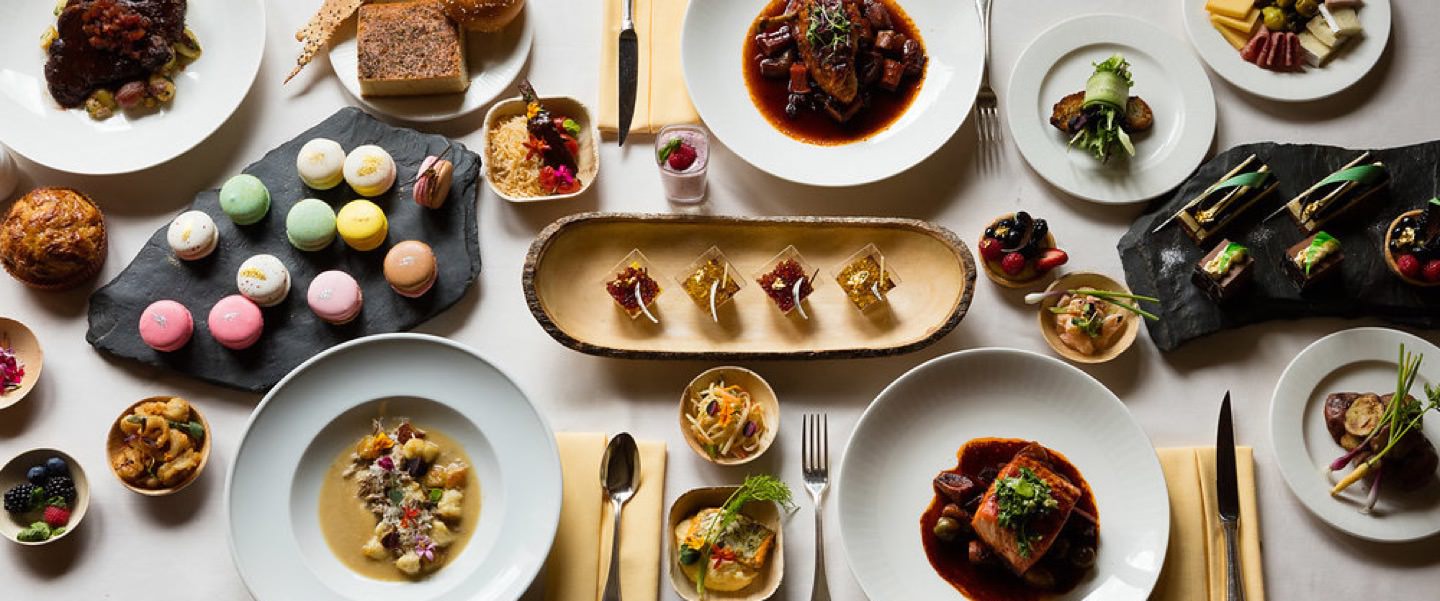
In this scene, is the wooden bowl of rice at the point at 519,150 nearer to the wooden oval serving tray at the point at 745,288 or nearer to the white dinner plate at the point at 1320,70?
the wooden oval serving tray at the point at 745,288

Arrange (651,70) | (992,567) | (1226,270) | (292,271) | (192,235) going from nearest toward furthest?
(992,567) → (1226,270) → (192,235) → (292,271) → (651,70)

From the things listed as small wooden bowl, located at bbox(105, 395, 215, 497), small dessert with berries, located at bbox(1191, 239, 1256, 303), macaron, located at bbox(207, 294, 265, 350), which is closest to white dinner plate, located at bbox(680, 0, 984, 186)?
small dessert with berries, located at bbox(1191, 239, 1256, 303)

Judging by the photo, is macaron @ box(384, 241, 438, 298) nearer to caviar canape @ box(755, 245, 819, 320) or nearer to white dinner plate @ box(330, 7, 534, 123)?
white dinner plate @ box(330, 7, 534, 123)

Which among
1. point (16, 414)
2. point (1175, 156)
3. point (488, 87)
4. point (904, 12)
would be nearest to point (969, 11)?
point (904, 12)

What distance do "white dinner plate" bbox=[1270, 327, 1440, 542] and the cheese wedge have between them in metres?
1.40

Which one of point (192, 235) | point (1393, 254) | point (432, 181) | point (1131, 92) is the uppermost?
point (1131, 92)

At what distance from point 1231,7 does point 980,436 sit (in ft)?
7.00

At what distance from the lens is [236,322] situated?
413 cm

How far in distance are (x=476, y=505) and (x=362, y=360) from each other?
2.29 feet

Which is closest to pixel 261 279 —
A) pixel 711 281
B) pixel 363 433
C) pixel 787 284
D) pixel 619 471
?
pixel 363 433

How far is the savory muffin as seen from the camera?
4.15 m

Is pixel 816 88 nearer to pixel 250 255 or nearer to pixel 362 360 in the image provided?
pixel 362 360

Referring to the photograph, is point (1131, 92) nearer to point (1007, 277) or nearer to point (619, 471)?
point (1007, 277)

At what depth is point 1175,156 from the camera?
434 centimetres
